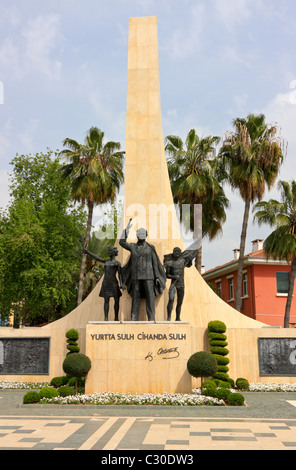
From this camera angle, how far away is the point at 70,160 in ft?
90.0

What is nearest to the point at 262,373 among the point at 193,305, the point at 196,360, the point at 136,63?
the point at 193,305

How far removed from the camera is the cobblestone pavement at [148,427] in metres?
7.73

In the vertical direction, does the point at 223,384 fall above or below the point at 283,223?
below

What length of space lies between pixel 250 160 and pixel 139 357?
14.5 meters

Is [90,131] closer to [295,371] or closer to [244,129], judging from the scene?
[244,129]

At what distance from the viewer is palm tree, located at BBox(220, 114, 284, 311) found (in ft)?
81.2

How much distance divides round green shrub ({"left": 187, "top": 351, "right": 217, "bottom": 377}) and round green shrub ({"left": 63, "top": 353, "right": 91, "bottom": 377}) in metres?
2.96

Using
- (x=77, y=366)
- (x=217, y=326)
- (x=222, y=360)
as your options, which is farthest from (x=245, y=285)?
(x=77, y=366)

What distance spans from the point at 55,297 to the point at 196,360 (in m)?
15.5

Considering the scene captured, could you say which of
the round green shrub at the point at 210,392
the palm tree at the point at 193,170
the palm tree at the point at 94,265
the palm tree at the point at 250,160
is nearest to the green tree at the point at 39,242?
the palm tree at the point at 94,265

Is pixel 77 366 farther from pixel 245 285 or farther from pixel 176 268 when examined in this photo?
pixel 245 285

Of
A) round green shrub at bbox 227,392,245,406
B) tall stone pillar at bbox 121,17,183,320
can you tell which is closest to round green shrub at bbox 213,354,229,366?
tall stone pillar at bbox 121,17,183,320

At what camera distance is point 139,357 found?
1370cm

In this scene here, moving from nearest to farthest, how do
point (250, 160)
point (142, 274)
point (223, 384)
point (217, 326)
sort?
point (142, 274)
point (223, 384)
point (217, 326)
point (250, 160)
